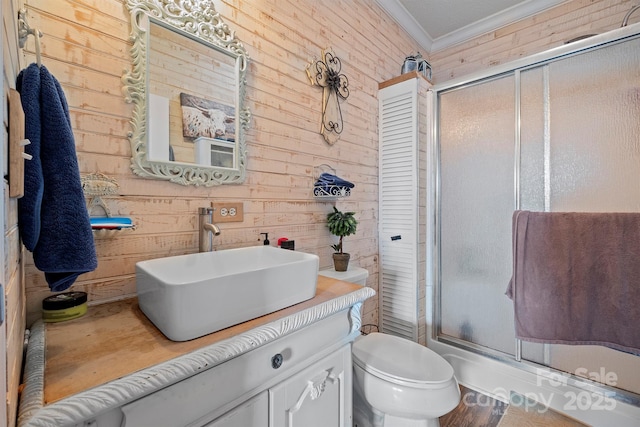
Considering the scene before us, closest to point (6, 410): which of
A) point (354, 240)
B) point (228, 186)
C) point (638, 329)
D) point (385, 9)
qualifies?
point (228, 186)

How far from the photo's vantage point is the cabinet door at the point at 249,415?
67 centimetres

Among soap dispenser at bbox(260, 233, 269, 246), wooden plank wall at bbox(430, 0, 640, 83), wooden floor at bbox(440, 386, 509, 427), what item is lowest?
wooden floor at bbox(440, 386, 509, 427)

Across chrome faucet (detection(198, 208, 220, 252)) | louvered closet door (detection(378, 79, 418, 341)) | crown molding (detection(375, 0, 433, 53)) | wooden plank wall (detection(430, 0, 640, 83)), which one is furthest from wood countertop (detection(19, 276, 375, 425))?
wooden plank wall (detection(430, 0, 640, 83))

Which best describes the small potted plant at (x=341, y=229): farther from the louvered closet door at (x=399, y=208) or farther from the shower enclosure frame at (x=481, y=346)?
the shower enclosure frame at (x=481, y=346)

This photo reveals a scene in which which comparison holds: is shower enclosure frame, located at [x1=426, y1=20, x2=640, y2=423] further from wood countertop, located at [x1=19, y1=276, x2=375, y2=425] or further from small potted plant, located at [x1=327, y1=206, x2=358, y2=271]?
wood countertop, located at [x1=19, y1=276, x2=375, y2=425]

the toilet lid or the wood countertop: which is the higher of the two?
the wood countertop

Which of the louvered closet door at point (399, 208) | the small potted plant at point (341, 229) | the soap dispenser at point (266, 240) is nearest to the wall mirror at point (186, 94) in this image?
the soap dispenser at point (266, 240)

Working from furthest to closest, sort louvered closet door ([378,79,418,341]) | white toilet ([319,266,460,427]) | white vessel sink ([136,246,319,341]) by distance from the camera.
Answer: louvered closet door ([378,79,418,341]), white toilet ([319,266,460,427]), white vessel sink ([136,246,319,341])

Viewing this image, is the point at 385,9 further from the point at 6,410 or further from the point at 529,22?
the point at 6,410

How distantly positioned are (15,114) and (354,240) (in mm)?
1608

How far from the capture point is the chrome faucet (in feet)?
3.53

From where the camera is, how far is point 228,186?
122 centimetres

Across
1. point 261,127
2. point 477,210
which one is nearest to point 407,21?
point 477,210

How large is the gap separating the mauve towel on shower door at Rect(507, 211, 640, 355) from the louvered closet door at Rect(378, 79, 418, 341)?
25.8 inches
